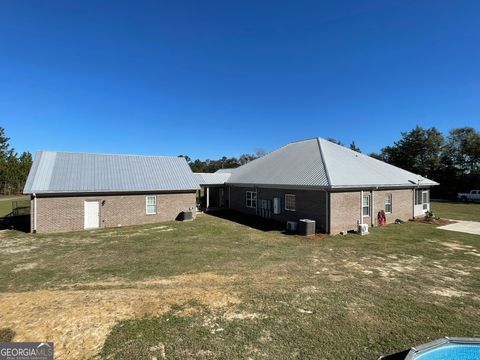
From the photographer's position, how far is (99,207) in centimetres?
1867

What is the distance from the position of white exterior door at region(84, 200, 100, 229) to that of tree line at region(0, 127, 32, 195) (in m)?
48.7

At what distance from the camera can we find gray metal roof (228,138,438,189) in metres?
17.6

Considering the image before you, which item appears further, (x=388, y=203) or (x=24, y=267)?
(x=388, y=203)

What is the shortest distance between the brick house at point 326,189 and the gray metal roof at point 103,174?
17.5 ft

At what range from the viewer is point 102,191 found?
61.3 feet

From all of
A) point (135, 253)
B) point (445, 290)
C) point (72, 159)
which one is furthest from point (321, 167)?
point (72, 159)

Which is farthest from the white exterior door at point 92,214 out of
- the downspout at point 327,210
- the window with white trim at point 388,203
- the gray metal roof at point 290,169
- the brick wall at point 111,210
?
the window with white trim at point 388,203

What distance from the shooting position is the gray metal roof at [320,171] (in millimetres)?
17594

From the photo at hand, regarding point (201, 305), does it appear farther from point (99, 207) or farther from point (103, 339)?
point (99, 207)

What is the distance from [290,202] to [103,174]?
13.4 meters

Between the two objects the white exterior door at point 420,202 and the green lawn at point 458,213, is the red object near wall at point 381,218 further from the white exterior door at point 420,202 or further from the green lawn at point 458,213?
the green lawn at point 458,213

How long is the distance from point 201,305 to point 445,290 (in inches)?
276

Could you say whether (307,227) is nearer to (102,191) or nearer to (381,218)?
(381,218)

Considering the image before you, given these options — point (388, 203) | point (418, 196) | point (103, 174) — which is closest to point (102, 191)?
point (103, 174)
